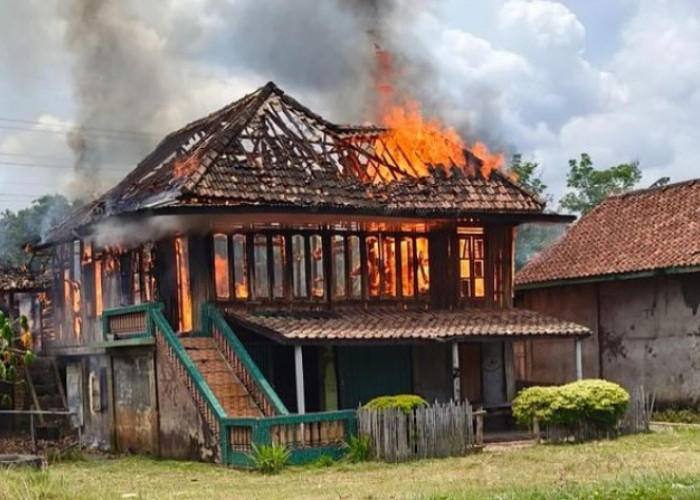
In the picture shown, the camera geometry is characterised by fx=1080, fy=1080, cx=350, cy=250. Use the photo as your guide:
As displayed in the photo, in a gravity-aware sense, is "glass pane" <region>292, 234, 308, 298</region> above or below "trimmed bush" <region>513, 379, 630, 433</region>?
above

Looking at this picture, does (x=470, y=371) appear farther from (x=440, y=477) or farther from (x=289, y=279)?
(x=440, y=477)

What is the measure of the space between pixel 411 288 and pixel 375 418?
305 inches

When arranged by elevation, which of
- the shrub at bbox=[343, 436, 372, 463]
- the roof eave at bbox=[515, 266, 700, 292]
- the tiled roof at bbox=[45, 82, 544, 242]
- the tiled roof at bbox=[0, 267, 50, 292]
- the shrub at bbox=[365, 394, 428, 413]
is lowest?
the shrub at bbox=[343, 436, 372, 463]

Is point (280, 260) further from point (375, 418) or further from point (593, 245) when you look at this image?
point (593, 245)

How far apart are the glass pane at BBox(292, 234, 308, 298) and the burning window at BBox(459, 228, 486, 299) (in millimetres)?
4545

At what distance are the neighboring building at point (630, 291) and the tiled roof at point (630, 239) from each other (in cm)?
4

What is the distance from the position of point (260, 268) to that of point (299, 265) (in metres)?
1.06

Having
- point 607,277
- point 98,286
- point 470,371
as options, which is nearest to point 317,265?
point 470,371

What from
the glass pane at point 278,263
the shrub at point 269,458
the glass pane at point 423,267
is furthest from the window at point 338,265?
the shrub at point 269,458

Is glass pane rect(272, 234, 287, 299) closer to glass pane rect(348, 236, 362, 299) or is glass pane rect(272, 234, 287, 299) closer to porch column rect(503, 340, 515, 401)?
glass pane rect(348, 236, 362, 299)

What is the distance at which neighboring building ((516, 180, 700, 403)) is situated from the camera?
94.6 ft

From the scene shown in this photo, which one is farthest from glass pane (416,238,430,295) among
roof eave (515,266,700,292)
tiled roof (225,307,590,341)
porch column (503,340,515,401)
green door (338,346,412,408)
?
roof eave (515,266,700,292)

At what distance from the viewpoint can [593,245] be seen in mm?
32969

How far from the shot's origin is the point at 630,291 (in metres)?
30.8
